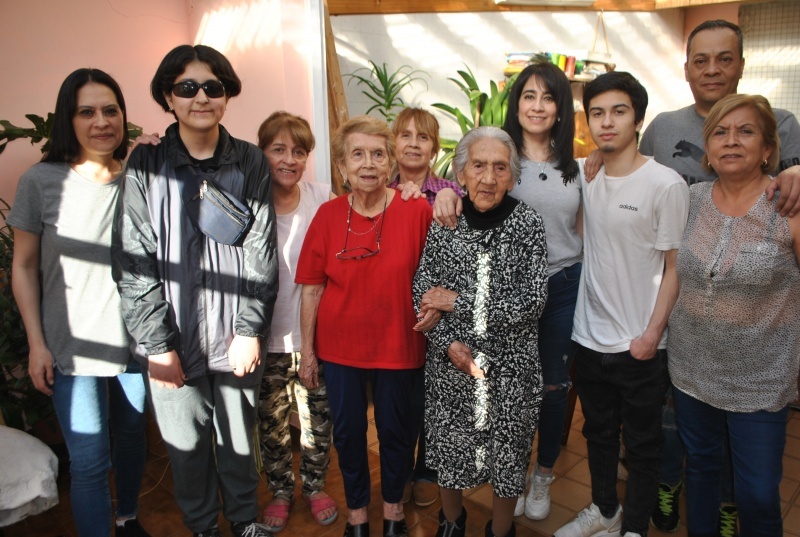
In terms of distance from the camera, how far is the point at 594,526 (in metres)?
2.41

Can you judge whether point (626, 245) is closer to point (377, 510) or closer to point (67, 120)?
point (377, 510)

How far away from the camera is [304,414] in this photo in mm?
2645

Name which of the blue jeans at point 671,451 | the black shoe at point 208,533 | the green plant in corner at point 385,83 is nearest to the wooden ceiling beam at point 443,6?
the green plant in corner at point 385,83

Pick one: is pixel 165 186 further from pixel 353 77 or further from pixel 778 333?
pixel 353 77

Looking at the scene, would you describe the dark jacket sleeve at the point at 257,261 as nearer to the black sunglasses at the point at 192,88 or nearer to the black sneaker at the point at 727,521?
the black sunglasses at the point at 192,88

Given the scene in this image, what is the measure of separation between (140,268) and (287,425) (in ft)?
3.33

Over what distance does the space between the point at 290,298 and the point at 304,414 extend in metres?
0.54

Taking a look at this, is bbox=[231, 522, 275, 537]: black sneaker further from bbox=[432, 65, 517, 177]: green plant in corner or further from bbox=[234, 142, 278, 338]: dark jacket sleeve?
bbox=[432, 65, 517, 177]: green plant in corner

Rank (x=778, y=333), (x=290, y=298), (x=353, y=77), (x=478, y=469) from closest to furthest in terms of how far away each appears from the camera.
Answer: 1. (x=778, y=333)
2. (x=478, y=469)
3. (x=290, y=298)
4. (x=353, y=77)

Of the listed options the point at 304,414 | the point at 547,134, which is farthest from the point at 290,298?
the point at 547,134

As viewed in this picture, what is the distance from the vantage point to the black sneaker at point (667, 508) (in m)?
2.54

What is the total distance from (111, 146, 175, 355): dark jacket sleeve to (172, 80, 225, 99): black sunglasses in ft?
0.83

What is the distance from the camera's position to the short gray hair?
212cm

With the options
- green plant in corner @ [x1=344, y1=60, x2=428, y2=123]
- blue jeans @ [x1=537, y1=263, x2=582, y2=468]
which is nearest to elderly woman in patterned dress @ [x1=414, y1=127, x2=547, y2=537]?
blue jeans @ [x1=537, y1=263, x2=582, y2=468]
